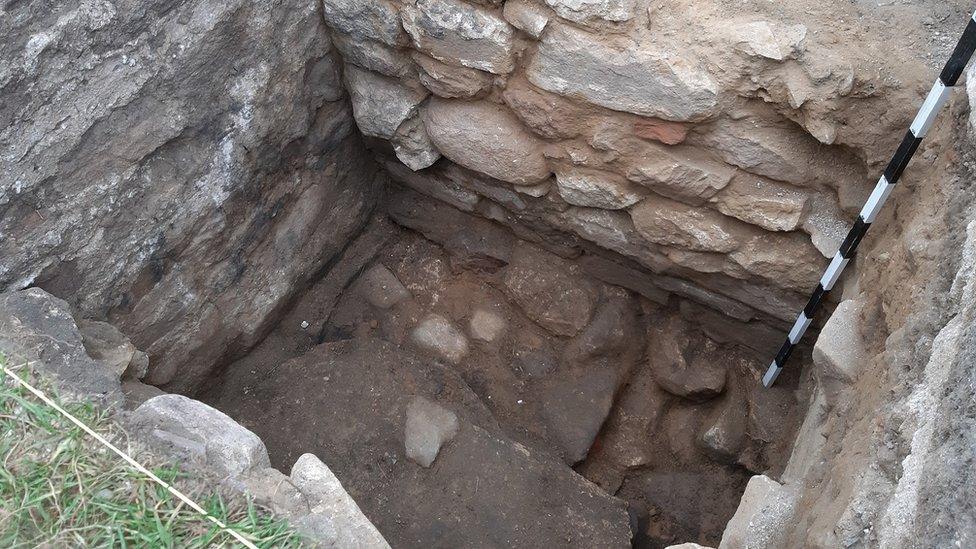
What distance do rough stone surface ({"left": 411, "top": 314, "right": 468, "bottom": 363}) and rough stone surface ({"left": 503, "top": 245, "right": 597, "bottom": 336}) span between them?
32 cm

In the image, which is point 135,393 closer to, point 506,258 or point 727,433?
point 506,258

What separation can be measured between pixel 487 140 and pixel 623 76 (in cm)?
65

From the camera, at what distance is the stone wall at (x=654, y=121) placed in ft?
7.61

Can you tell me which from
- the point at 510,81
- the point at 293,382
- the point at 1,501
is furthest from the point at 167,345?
the point at 510,81

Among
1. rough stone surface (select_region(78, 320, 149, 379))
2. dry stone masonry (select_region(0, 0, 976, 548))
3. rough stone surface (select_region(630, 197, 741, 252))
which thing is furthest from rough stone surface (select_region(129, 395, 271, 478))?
rough stone surface (select_region(630, 197, 741, 252))

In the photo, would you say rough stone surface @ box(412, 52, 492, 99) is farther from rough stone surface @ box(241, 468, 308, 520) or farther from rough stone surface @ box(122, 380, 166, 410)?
rough stone surface @ box(241, 468, 308, 520)

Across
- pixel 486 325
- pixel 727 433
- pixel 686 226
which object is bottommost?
pixel 486 325

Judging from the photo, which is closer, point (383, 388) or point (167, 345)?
point (167, 345)

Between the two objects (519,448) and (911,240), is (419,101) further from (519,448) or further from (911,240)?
(911,240)

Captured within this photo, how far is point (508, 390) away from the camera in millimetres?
3459

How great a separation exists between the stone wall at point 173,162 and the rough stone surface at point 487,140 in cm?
47

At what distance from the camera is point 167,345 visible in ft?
9.32

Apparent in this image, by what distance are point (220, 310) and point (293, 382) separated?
422mm

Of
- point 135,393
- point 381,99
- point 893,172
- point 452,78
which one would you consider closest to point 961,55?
point 893,172
